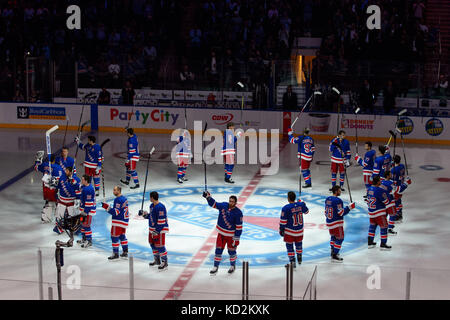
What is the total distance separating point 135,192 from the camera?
55.4 ft

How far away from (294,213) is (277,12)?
15.7 metres

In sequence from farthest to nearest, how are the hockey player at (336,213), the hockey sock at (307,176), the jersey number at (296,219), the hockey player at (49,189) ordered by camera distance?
the hockey sock at (307,176) → the hockey player at (49,189) → the hockey player at (336,213) → the jersey number at (296,219)

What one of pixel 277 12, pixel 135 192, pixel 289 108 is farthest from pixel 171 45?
pixel 135 192

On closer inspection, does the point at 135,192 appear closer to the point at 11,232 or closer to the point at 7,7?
the point at 11,232

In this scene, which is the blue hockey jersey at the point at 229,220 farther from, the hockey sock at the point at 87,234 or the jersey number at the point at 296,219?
the hockey sock at the point at 87,234

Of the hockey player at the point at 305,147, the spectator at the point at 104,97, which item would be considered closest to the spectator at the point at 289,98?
the spectator at the point at 104,97

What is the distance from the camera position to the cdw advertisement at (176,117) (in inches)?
913

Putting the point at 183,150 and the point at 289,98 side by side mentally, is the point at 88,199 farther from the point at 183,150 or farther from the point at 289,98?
the point at 289,98

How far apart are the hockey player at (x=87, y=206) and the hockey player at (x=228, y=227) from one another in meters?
2.26

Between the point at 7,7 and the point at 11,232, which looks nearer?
the point at 11,232

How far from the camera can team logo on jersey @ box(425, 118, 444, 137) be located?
22031mm

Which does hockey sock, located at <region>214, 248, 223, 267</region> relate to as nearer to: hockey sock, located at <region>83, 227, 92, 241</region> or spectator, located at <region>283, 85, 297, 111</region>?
hockey sock, located at <region>83, 227, 92, 241</region>

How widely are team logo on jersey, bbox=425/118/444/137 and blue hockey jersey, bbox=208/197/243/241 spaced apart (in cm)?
1191

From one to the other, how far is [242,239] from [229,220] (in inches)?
81.8
